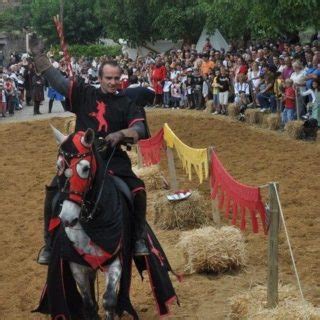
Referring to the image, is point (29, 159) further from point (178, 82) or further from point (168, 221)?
point (178, 82)

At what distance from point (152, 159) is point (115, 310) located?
266 inches

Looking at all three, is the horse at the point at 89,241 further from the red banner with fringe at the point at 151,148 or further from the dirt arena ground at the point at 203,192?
the red banner with fringe at the point at 151,148

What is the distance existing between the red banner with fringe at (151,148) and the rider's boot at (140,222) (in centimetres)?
608

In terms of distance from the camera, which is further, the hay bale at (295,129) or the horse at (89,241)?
the hay bale at (295,129)

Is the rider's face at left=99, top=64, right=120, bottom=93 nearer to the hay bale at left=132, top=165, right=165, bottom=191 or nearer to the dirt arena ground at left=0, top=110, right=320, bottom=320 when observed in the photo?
the dirt arena ground at left=0, top=110, right=320, bottom=320

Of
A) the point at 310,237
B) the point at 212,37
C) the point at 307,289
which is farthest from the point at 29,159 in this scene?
the point at 212,37

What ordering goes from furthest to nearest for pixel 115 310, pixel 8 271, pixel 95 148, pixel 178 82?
pixel 178 82
pixel 8 271
pixel 115 310
pixel 95 148

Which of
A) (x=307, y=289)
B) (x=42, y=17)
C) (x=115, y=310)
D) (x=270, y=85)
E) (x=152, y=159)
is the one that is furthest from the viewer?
(x=42, y=17)

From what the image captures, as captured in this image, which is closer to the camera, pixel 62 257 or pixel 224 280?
pixel 62 257

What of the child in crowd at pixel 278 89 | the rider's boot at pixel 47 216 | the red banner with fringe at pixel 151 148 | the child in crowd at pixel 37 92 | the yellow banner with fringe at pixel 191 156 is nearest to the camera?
the rider's boot at pixel 47 216

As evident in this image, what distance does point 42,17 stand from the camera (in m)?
54.7

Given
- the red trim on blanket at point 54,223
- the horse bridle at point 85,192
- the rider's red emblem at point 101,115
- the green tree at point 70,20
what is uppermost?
the green tree at point 70,20

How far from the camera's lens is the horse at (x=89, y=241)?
203 inches

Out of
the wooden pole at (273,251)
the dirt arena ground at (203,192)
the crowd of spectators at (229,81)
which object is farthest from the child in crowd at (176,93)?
the wooden pole at (273,251)
